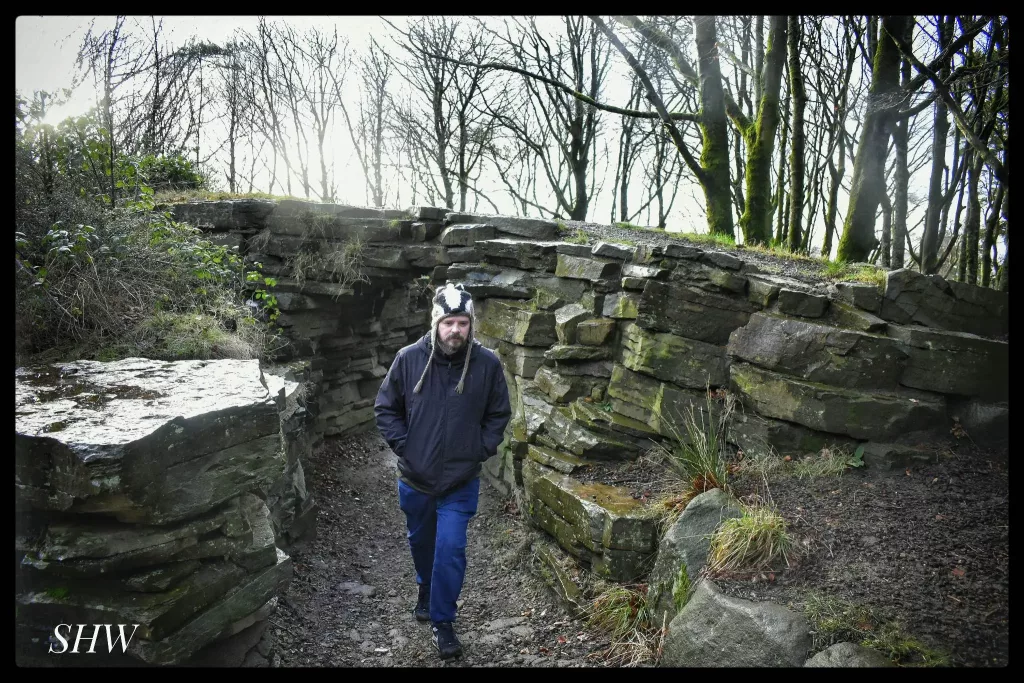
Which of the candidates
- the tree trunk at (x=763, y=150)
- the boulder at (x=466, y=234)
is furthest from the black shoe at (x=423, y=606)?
the tree trunk at (x=763, y=150)

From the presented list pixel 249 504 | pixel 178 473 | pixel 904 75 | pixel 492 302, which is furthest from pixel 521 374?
pixel 904 75

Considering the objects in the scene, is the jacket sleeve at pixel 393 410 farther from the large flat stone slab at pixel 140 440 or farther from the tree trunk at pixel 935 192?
the tree trunk at pixel 935 192

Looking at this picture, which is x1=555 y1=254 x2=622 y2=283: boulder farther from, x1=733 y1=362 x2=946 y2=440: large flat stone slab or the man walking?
the man walking

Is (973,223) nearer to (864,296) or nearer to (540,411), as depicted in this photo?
(864,296)

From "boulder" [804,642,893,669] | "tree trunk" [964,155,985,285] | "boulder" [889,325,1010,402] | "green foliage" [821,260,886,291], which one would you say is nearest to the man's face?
"boulder" [804,642,893,669]

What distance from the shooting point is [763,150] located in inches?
439

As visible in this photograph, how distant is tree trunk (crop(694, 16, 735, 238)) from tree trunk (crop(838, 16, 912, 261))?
15.0ft

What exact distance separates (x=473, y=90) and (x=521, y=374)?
50.6 feet

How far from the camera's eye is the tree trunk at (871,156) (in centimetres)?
732

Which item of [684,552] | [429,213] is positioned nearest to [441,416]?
[684,552]

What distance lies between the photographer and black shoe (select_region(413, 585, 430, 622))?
185 inches

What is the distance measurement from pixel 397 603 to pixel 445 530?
1.53 meters

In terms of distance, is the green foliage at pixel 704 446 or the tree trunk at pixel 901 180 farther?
the tree trunk at pixel 901 180

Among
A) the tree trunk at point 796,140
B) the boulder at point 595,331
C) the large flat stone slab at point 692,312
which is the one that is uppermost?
the tree trunk at point 796,140
